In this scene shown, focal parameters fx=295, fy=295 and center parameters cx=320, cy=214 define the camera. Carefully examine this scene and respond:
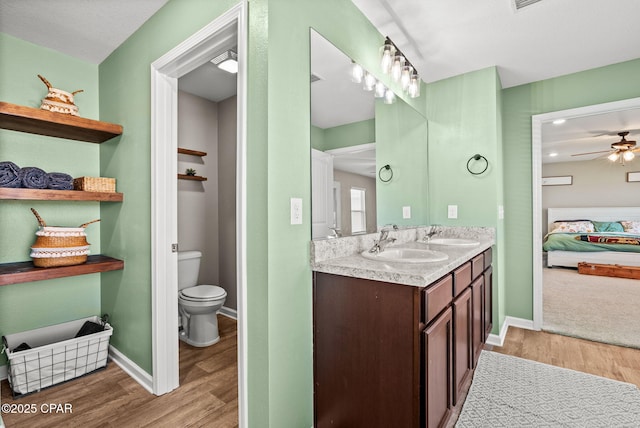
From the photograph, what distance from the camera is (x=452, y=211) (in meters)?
2.82

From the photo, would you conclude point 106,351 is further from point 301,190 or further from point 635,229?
point 635,229

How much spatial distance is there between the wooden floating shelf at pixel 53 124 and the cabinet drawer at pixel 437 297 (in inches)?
89.8

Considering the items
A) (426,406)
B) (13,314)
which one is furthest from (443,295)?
(13,314)

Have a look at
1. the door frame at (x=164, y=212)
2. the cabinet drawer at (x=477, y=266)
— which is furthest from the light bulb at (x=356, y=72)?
the cabinet drawer at (x=477, y=266)

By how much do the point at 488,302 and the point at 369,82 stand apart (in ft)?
6.44

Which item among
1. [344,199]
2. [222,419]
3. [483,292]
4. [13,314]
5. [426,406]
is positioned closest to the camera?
[426,406]

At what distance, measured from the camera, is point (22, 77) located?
2.13 metres

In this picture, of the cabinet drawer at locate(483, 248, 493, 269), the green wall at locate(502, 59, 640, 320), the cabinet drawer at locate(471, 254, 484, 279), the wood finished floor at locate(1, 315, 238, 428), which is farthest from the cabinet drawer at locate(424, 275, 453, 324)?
the green wall at locate(502, 59, 640, 320)

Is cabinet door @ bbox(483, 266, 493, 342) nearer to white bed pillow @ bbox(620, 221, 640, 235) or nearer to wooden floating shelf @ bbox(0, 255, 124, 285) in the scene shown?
wooden floating shelf @ bbox(0, 255, 124, 285)

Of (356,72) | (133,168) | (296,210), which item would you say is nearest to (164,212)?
(133,168)

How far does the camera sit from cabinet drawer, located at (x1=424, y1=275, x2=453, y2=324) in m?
1.20

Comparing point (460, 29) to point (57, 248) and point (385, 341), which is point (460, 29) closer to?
point (385, 341)

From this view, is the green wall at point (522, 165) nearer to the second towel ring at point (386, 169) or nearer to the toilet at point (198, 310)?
the second towel ring at point (386, 169)

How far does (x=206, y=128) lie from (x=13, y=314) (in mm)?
2228
